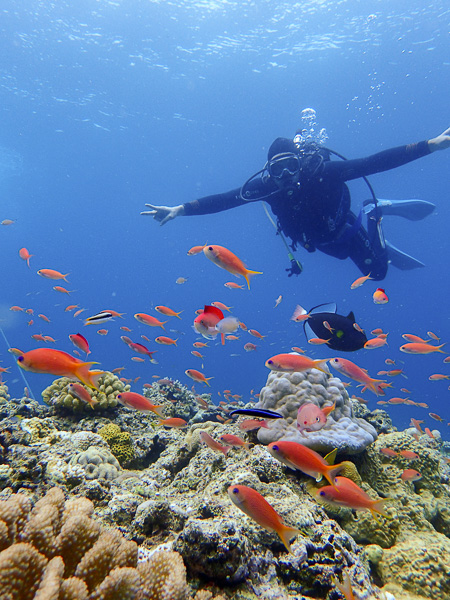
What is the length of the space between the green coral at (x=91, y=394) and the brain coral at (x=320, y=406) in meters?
3.03

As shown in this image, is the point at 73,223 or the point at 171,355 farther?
the point at 171,355

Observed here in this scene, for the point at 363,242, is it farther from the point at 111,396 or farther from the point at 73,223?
the point at 73,223

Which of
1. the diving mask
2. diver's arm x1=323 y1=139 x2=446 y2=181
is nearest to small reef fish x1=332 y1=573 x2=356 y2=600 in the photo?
diver's arm x1=323 y1=139 x2=446 y2=181

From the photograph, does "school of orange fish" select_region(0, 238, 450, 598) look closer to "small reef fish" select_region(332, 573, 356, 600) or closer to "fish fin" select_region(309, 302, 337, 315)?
"small reef fish" select_region(332, 573, 356, 600)

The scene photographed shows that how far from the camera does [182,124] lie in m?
39.0

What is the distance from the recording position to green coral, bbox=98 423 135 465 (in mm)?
5230

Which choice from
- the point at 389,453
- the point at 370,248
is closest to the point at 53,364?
the point at 389,453

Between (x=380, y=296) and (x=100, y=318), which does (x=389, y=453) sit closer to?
(x=380, y=296)

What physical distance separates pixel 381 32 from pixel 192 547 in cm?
3567

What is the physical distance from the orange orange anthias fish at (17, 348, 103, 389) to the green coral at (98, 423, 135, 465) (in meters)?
3.19

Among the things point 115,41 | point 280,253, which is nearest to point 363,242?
point 115,41

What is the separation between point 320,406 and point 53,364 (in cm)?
369

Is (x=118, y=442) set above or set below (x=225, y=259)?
below

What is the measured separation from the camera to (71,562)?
5.46 ft
